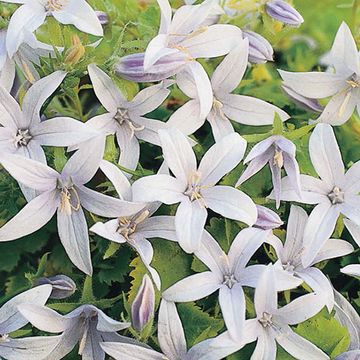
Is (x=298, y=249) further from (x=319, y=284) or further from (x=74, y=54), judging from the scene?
(x=74, y=54)

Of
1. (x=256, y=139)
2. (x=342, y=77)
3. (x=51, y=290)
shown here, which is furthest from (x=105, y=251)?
(x=342, y=77)

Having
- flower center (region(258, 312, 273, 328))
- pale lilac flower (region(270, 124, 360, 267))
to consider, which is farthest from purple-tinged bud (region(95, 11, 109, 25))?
flower center (region(258, 312, 273, 328))

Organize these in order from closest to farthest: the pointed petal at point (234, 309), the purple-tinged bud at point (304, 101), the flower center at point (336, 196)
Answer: the pointed petal at point (234, 309)
the flower center at point (336, 196)
the purple-tinged bud at point (304, 101)

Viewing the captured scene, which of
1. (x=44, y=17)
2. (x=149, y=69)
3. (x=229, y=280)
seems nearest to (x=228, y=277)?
(x=229, y=280)

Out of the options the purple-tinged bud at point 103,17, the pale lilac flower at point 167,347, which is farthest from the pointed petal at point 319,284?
the purple-tinged bud at point 103,17

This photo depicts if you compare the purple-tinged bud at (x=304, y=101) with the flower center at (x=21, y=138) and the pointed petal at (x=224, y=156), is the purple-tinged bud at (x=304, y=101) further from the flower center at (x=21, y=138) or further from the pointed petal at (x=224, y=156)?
the flower center at (x=21, y=138)

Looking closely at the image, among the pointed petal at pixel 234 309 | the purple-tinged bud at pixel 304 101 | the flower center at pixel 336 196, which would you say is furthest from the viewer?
the purple-tinged bud at pixel 304 101
